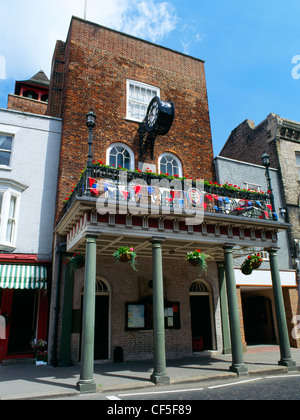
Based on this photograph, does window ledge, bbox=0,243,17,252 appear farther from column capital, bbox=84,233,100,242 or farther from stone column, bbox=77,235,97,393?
stone column, bbox=77,235,97,393

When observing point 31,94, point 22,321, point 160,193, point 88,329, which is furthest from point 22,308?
point 31,94

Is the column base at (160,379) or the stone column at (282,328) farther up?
the stone column at (282,328)

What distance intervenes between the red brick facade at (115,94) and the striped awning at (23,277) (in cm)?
275

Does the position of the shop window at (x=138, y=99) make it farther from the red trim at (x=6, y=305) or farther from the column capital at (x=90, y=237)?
the red trim at (x=6, y=305)

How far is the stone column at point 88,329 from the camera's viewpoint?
7.62m

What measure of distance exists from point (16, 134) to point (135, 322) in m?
9.09

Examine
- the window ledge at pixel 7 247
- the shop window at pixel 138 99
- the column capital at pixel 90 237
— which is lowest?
the column capital at pixel 90 237

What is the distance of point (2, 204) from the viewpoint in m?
12.1

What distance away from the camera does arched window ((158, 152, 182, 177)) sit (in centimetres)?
1497

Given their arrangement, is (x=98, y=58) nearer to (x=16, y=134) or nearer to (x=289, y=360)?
(x=16, y=134)

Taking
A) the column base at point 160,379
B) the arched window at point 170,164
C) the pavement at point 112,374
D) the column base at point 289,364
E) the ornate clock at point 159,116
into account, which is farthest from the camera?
the arched window at point 170,164

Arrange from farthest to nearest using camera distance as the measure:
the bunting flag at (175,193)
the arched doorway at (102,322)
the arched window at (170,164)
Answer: the arched window at (170,164), the arched doorway at (102,322), the bunting flag at (175,193)

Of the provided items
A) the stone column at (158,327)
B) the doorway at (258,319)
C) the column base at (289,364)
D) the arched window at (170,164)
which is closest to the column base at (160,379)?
the stone column at (158,327)

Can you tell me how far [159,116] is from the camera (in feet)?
44.3
